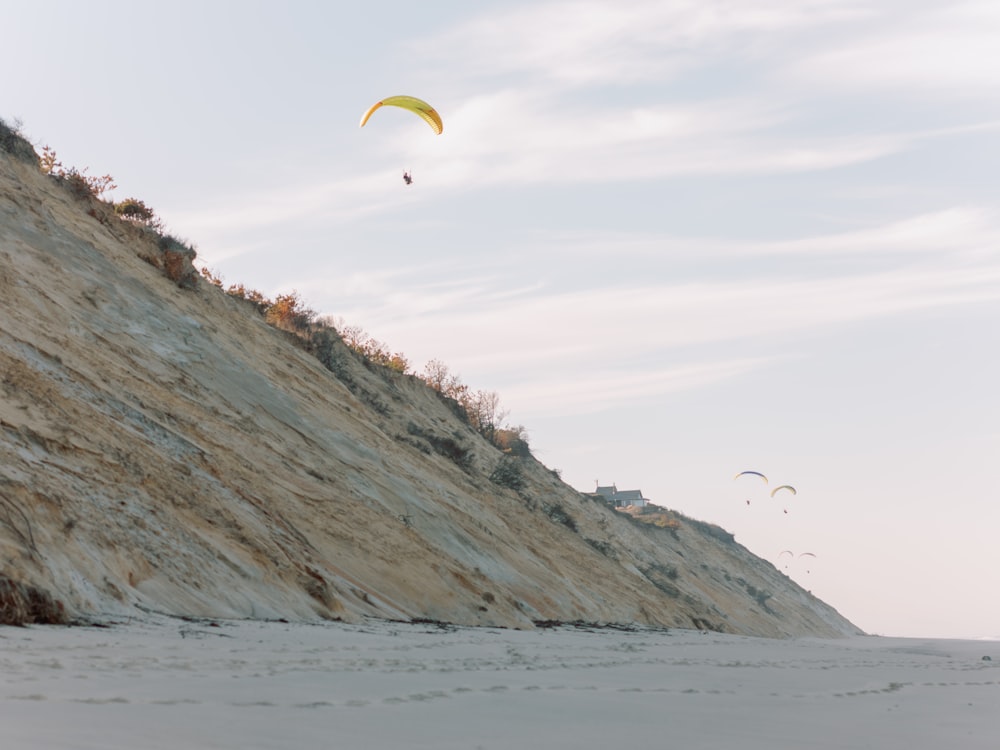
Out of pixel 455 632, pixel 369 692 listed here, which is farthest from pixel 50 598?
pixel 455 632

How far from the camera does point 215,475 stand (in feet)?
56.3

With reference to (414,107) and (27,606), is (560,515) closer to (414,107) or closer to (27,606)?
(414,107)

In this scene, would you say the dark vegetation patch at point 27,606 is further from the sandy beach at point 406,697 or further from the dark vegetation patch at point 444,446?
the dark vegetation patch at point 444,446

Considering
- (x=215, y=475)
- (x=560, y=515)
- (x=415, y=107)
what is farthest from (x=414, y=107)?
(x=560, y=515)

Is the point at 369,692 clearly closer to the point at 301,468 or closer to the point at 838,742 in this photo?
the point at 838,742

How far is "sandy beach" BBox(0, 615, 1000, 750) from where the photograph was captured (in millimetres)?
5242

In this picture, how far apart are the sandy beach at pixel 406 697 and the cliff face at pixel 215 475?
5.41 ft

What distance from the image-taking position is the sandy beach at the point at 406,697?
5.24 metres

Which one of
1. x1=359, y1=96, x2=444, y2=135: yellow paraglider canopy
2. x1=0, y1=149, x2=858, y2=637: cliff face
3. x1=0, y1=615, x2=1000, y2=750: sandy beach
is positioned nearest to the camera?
x1=0, y1=615, x2=1000, y2=750: sandy beach

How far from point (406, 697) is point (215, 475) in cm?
1082

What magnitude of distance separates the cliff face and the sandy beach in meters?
1.65

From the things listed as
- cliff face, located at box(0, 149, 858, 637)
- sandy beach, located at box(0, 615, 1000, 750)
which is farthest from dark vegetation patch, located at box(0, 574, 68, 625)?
sandy beach, located at box(0, 615, 1000, 750)

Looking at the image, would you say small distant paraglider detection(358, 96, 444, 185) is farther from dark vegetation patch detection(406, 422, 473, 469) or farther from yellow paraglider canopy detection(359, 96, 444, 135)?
dark vegetation patch detection(406, 422, 473, 469)

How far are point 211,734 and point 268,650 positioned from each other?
4784mm
